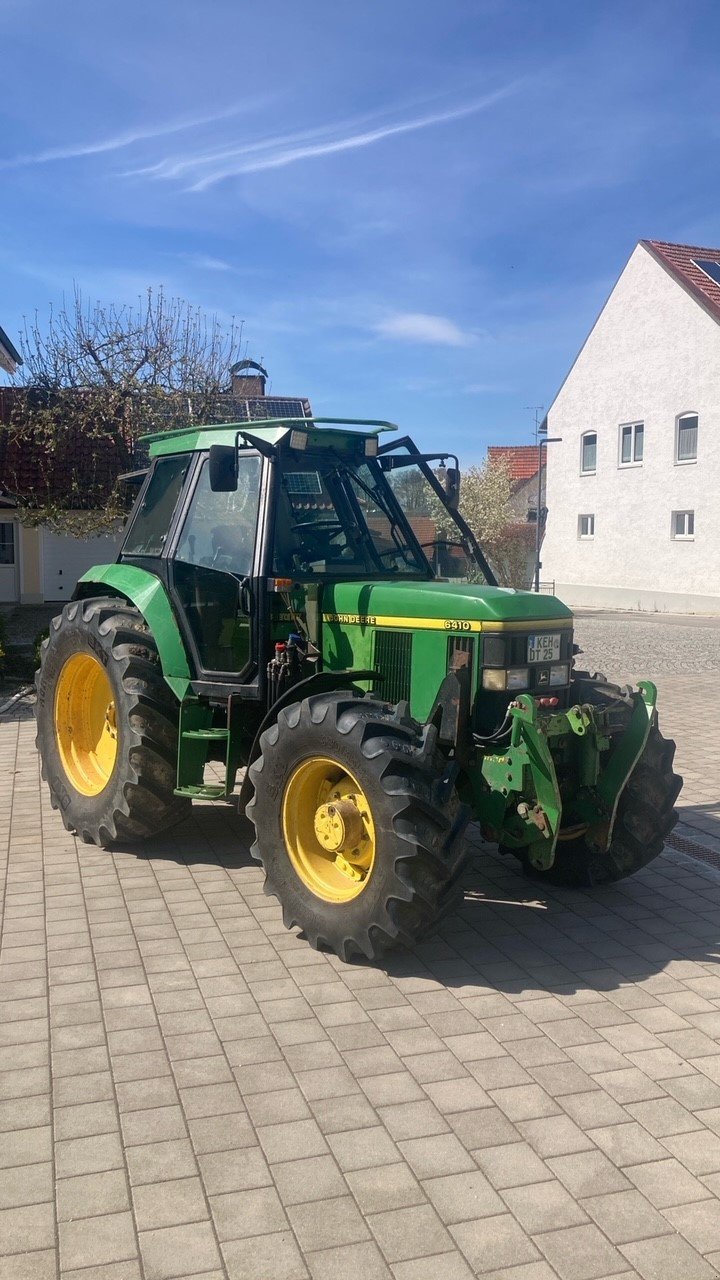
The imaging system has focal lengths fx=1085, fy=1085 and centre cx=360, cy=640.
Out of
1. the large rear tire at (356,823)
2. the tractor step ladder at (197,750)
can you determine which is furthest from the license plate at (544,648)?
the tractor step ladder at (197,750)

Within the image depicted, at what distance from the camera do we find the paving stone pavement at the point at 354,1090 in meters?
2.96

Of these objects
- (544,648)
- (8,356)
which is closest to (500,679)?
(544,648)

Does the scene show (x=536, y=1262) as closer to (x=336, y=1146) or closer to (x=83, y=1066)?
(x=336, y=1146)

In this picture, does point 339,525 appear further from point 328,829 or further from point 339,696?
point 328,829

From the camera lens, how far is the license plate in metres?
5.26

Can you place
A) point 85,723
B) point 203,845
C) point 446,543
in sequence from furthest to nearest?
1. point 85,723
2. point 203,845
3. point 446,543

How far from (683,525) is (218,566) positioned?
25.7 metres

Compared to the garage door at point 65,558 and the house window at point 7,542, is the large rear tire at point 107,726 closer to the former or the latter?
the garage door at point 65,558

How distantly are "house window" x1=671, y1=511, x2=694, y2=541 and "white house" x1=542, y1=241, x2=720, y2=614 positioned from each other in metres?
0.04

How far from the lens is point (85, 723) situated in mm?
7117

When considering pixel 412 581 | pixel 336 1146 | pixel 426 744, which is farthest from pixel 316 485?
pixel 336 1146

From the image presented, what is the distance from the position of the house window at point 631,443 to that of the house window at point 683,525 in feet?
7.12

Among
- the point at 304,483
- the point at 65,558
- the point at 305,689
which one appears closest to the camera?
the point at 305,689

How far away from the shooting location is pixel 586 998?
14.8 feet
